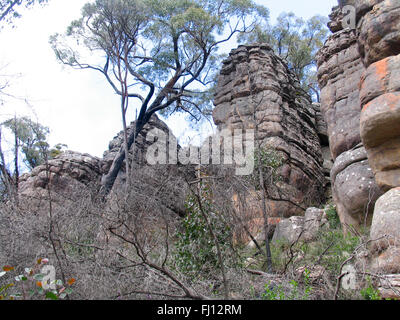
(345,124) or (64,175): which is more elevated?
(345,124)

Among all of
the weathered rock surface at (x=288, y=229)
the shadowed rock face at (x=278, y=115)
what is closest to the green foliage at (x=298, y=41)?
the shadowed rock face at (x=278, y=115)

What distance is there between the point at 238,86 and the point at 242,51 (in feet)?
5.74

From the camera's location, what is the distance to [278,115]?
14.1 metres

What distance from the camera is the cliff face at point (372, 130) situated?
6.56 metres

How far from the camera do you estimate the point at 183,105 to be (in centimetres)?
1889

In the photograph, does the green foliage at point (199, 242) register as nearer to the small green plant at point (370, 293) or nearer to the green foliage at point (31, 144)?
the small green plant at point (370, 293)

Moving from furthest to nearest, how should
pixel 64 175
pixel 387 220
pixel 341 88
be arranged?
1. pixel 64 175
2. pixel 341 88
3. pixel 387 220

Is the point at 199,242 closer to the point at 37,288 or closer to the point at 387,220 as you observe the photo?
the point at 37,288

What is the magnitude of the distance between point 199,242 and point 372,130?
376 cm

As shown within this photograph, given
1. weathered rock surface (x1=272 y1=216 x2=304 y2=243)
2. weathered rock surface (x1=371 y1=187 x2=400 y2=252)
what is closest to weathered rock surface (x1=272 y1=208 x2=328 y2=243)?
weathered rock surface (x1=272 y1=216 x2=304 y2=243)

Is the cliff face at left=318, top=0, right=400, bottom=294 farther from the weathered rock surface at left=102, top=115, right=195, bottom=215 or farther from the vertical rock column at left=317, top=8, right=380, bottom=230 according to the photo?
the weathered rock surface at left=102, top=115, right=195, bottom=215

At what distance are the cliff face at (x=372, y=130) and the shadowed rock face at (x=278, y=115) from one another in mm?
2569

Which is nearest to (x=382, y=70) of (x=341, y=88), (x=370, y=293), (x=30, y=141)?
(x=341, y=88)

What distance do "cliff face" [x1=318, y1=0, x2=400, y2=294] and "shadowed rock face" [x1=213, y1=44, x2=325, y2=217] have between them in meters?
2.57
